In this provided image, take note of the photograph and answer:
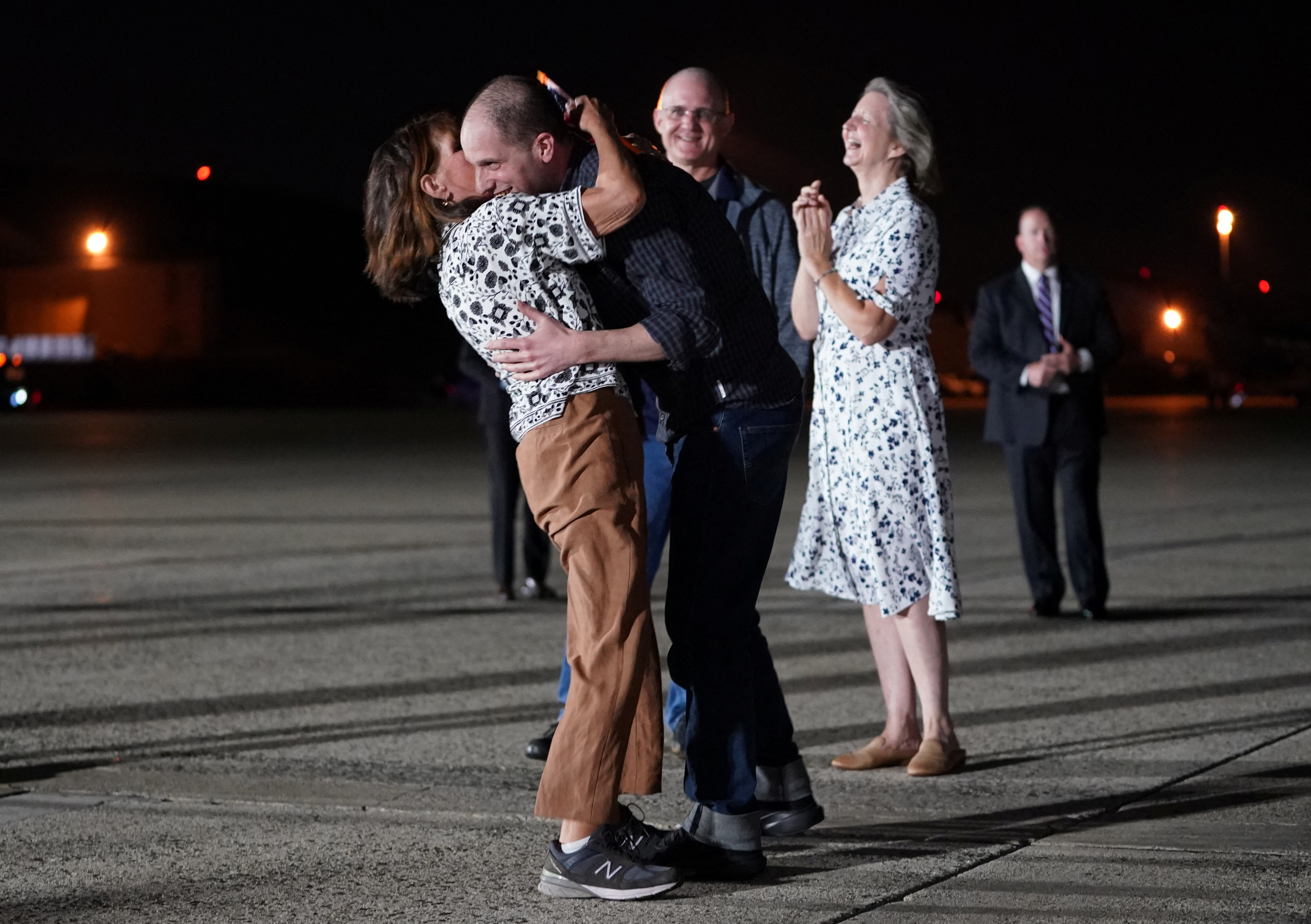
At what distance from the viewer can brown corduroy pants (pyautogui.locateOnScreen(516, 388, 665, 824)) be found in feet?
11.5

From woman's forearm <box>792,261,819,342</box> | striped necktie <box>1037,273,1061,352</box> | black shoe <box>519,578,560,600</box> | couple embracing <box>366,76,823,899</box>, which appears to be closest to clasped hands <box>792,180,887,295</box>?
woman's forearm <box>792,261,819,342</box>

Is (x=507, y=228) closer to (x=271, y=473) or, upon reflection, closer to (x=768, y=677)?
(x=768, y=677)

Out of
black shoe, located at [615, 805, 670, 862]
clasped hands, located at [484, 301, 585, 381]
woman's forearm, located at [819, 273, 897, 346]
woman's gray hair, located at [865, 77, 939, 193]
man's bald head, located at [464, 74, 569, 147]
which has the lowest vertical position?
black shoe, located at [615, 805, 670, 862]

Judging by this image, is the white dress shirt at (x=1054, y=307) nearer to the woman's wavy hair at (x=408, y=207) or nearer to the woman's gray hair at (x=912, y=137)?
the woman's gray hair at (x=912, y=137)

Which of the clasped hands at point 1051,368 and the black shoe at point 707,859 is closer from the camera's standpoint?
the black shoe at point 707,859

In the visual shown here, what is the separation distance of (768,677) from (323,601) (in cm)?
490

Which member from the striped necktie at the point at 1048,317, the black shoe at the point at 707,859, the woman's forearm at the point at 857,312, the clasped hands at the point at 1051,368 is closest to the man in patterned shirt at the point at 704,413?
the black shoe at the point at 707,859

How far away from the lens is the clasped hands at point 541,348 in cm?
343

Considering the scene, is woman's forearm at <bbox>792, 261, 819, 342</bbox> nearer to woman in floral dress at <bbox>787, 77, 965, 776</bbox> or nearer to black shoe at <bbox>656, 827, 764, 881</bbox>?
woman in floral dress at <bbox>787, 77, 965, 776</bbox>

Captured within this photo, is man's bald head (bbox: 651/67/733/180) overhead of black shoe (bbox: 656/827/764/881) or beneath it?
overhead

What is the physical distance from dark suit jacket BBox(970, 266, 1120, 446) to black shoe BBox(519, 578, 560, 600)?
2.38 metres

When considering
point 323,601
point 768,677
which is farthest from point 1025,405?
point 768,677

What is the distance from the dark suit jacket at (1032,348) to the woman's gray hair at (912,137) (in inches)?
137

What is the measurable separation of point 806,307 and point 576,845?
1.98 m
